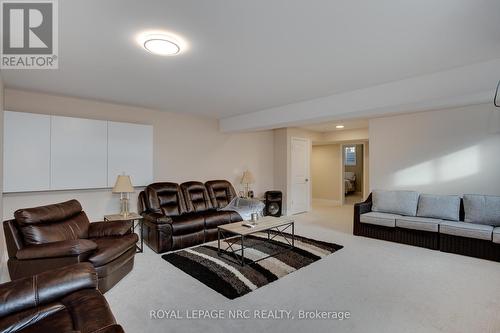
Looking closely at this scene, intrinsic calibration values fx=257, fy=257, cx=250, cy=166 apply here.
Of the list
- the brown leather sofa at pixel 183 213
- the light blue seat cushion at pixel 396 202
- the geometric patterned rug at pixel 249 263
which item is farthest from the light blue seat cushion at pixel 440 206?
the brown leather sofa at pixel 183 213

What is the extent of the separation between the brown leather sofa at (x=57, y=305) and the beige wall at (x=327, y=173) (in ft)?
26.0

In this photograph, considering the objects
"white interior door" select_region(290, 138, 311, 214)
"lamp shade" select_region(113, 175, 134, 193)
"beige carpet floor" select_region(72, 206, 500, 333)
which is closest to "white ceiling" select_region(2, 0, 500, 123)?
"lamp shade" select_region(113, 175, 134, 193)

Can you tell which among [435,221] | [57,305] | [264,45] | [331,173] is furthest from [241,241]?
[331,173]

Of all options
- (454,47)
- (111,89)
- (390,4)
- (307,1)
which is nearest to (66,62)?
(111,89)

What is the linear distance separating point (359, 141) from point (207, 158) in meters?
4.64

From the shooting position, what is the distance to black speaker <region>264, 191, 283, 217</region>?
21.3 ft

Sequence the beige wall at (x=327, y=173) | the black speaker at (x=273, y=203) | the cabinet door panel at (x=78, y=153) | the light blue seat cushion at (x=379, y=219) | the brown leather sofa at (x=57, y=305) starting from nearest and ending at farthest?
1. the brown leather sofa at (x=57, y=305)
2. the cabinet door panel at (x=78, y=153)
3. the light blue seat cushion at (x=379, y=219)
4. the black speaker at (x=273, y=203)
5. the beige wall at (x=327, y=173)

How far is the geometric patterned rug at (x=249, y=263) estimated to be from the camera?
9.32 feet

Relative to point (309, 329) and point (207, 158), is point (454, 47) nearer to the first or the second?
point (309, 329)

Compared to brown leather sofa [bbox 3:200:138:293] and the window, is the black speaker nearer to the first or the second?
brown leather sofa [bbox 3:200:138:293]

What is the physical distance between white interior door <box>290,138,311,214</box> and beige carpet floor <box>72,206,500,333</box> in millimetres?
3358

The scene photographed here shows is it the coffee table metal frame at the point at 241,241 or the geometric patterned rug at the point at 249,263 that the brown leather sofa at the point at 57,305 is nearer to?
the geometric patterned rug at the point at 249,263

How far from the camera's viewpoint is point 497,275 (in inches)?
119

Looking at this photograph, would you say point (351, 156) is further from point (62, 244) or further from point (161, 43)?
point (62, 244)
